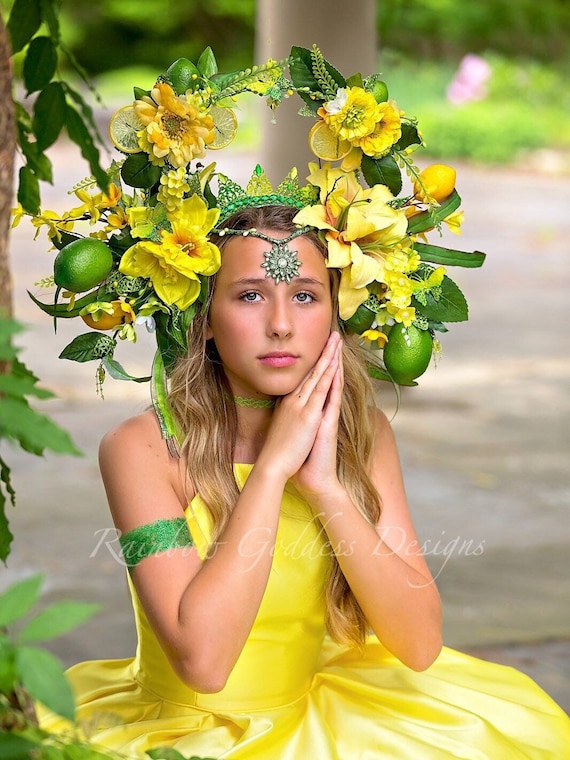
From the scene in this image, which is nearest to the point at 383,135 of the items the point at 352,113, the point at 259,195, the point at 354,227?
the point at 352,113

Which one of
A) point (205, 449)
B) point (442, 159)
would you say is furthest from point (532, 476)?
point (442, 159)

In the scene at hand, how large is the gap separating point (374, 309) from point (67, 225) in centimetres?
65

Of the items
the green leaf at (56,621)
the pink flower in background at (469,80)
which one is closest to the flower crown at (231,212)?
the green leaf at (56,621)

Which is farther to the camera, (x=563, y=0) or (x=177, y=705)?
(x=563, y=0)

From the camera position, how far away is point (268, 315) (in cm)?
224

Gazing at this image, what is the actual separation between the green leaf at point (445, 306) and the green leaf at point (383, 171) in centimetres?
24

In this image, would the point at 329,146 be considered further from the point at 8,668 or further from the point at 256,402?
the point at 8,668

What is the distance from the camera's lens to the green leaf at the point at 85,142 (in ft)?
6.79

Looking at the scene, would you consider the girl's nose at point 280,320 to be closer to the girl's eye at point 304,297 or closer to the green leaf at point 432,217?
the girl's eye at point 304,297

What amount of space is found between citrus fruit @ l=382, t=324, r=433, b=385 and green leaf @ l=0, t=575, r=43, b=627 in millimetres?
1466

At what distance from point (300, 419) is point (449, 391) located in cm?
591

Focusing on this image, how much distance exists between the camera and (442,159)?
786 inches

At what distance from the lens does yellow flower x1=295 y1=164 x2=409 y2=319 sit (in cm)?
230

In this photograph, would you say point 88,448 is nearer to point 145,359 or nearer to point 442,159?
point 145,359
